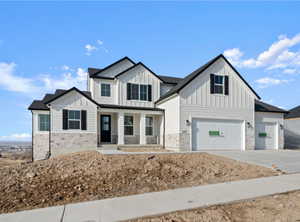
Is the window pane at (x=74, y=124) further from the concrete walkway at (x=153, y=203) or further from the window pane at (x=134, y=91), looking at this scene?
the concrete walkway at (x=153, y=203)

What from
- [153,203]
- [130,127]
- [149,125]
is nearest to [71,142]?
[130,127]

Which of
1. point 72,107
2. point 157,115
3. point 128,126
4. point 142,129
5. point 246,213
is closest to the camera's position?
point 246,213

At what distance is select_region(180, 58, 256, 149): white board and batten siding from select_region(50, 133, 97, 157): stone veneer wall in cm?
649

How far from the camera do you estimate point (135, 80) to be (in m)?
16.7

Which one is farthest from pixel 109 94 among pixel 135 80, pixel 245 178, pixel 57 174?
pixel 245 178

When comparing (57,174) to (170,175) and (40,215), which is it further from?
(170,175)

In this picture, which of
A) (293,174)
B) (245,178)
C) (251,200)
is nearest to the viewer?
(251,200)

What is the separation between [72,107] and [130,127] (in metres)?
4.98

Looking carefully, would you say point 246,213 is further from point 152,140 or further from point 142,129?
point 152,140

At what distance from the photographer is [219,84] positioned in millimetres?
14883

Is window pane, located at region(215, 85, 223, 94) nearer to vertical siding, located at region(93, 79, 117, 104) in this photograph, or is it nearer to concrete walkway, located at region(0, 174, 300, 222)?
vertical siding, located at region(93, 79, 117, 104)

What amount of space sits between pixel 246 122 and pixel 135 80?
9.65 metres

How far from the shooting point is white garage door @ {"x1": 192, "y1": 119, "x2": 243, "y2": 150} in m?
13.9

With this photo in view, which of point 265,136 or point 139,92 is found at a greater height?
point 139,92
